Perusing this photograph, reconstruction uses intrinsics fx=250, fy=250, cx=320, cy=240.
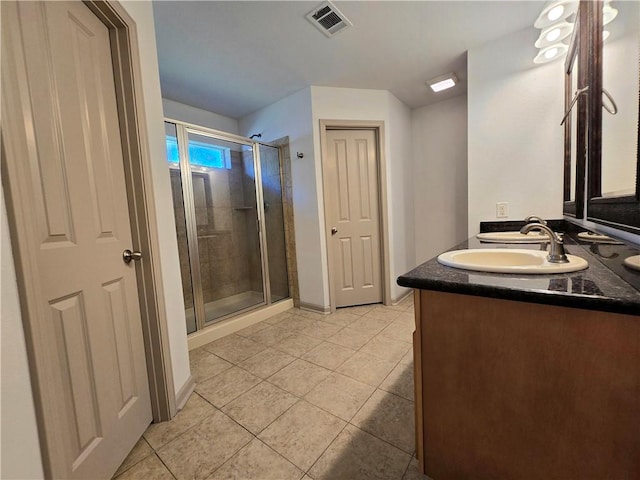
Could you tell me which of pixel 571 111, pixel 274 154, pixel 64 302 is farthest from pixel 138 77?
pixel 571 111

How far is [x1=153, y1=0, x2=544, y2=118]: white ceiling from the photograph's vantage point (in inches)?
65.6

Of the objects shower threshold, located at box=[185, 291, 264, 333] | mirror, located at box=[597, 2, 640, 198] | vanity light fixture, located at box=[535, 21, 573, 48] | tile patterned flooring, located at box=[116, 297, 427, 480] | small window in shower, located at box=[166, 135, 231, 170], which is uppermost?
vanity light fixture, located at box=[535, 21, 573, 48]

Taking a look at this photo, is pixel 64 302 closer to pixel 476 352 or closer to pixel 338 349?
pixel 476 352

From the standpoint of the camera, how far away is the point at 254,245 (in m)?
3.06

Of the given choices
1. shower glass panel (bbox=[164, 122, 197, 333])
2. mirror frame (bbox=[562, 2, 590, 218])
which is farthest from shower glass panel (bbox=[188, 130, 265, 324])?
mirror frame (bbox=[562, 2, 590, 218])

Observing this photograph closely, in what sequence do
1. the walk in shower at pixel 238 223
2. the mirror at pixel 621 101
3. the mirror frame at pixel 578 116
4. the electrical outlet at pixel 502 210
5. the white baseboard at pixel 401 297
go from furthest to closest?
1. the white baseboard at pixel 401 297
2. the walk in shower at pixel 238 223
3. the electrical outlet at pixel 502 210
4. the mirror frame at pixel 578 116
5. the mirror at pixel 621 101

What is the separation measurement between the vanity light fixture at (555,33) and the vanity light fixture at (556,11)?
0.10 ft

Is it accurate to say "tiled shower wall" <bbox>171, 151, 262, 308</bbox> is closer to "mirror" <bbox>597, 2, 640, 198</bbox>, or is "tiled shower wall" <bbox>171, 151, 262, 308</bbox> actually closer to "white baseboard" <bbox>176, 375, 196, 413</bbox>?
"white baseboard" <bbox>176, 375, 196, 413</bbox>

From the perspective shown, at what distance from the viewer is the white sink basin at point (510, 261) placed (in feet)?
2.56

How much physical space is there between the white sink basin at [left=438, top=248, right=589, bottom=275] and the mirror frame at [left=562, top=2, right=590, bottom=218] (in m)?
0.77

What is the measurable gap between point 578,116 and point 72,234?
2.58 metres

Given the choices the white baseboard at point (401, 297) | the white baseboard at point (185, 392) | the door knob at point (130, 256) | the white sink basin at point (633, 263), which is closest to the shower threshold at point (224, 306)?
the white baseboard at point (185, 392)

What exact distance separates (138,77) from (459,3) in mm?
2024

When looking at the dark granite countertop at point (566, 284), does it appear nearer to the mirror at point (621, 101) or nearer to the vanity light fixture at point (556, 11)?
the mirror at point (621, 101)
